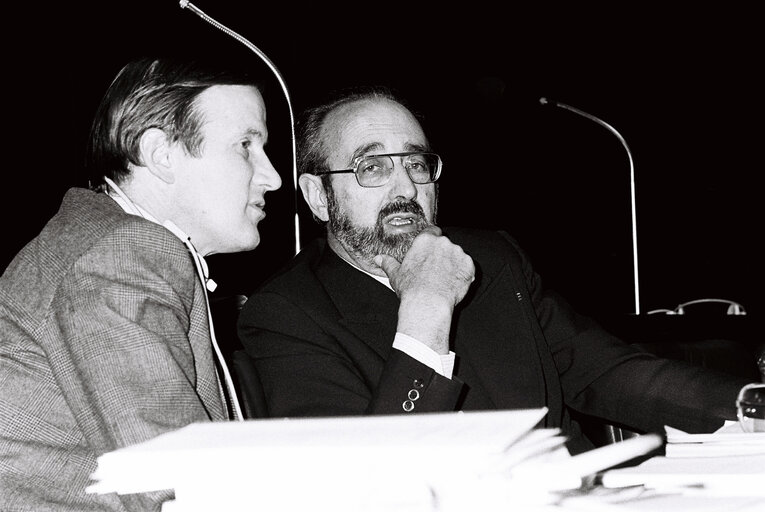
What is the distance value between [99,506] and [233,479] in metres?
0.60

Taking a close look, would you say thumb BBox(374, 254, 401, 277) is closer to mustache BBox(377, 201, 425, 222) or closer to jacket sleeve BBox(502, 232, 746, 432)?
mustache BBox(377, 201, 425, 222)

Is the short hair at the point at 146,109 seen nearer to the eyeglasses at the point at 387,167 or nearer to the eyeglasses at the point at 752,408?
the eyeglasses at the point at 387,167

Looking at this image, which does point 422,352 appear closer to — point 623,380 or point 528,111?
point 623,380

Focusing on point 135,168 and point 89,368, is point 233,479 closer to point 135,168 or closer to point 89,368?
point 89,368

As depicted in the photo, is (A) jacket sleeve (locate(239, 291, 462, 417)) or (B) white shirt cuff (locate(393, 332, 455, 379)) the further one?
(A) jacket sleeve (locate(239, 291, 462, 417))

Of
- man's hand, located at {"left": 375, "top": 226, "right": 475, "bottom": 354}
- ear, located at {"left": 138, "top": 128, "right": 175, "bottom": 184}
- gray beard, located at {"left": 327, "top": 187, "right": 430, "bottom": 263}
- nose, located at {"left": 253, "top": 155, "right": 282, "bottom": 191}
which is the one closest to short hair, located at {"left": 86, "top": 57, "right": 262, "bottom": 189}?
ear, located at {"left": 138, "top": 128, "right": 175, "bottom": 184}

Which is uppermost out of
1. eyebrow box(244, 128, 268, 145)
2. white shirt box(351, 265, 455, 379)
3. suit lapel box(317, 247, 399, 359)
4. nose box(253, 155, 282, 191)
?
eyebrow box(244, 128, 268, 145)

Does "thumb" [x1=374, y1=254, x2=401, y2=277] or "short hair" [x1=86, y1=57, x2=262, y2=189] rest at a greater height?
"short hair" [x1=86, y1=57, x2=262, y2=189]

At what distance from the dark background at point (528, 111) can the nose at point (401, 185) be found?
2.83 meters

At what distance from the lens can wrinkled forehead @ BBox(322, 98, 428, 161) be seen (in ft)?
6.91

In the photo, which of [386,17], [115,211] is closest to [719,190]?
[386,17]

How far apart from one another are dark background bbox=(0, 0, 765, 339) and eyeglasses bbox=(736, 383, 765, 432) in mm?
3861

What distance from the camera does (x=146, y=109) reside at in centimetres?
140

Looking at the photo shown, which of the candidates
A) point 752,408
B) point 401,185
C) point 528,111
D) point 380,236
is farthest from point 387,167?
point 528,111
